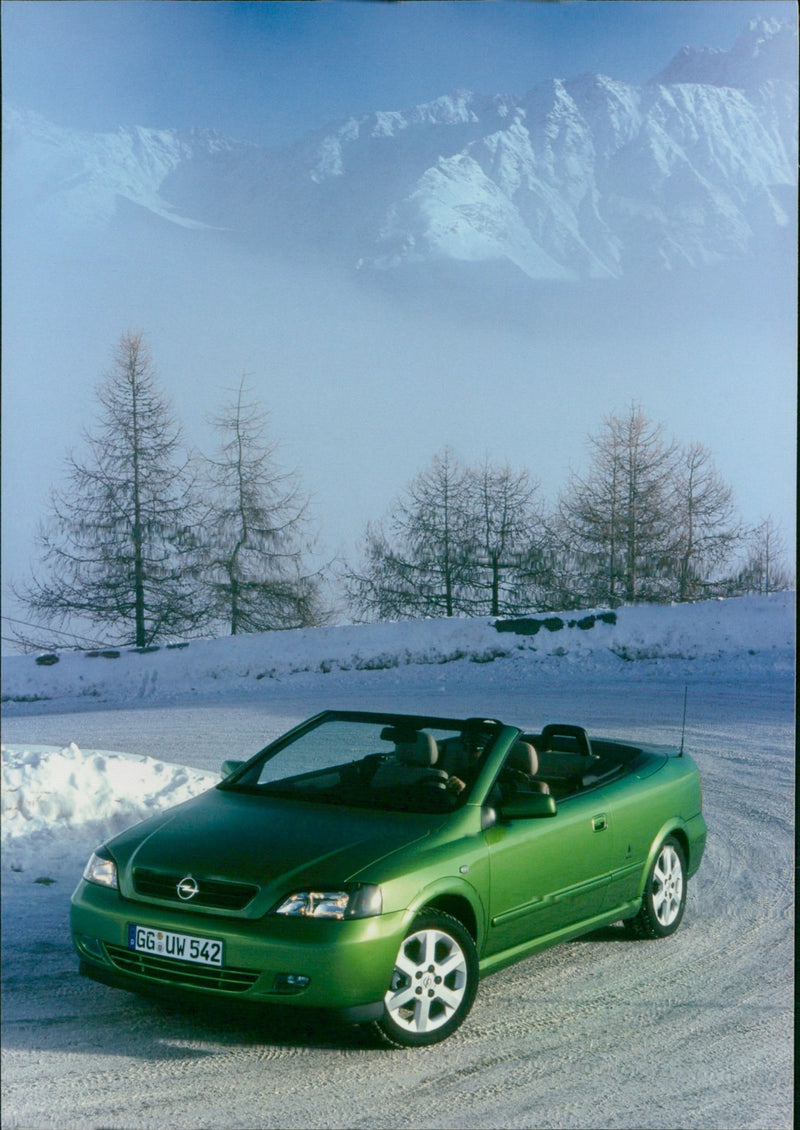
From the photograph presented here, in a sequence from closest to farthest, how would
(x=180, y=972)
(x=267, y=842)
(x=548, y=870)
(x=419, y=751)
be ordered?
(x=180, y=972), (x=267, y=842), (x=548, y=870), (x=419, y=751)

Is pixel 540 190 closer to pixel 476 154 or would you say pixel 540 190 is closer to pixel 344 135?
pixel 476 154

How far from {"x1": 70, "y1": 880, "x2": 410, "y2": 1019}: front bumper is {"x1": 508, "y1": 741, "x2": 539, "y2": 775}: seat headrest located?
1123 mm

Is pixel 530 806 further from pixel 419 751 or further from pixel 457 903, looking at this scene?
pixel 419 751

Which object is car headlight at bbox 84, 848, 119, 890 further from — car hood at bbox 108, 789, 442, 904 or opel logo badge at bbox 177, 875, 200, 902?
opel logo badge at bbox 177, 875, 200, 902

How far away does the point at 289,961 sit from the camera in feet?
12.5

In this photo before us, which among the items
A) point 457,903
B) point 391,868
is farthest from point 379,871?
point 457,903

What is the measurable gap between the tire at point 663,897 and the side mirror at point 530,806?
1.20 meters

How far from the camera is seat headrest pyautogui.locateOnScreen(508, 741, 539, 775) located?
192 inches

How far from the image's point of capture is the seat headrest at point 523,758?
16.0ft

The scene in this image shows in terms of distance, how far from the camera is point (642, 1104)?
13.9 feet

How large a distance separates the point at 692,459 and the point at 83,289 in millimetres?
5519

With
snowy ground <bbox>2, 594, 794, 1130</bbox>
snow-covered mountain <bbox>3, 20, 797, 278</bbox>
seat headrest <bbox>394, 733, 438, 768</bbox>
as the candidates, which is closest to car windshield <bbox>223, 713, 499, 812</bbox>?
seat headrest <bbox>394, 733, 438, 768</bbox>

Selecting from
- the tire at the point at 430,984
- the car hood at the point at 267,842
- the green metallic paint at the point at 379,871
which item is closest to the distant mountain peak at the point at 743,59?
the green metallic paint at the point at 379,871

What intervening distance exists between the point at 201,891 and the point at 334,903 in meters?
0.54
